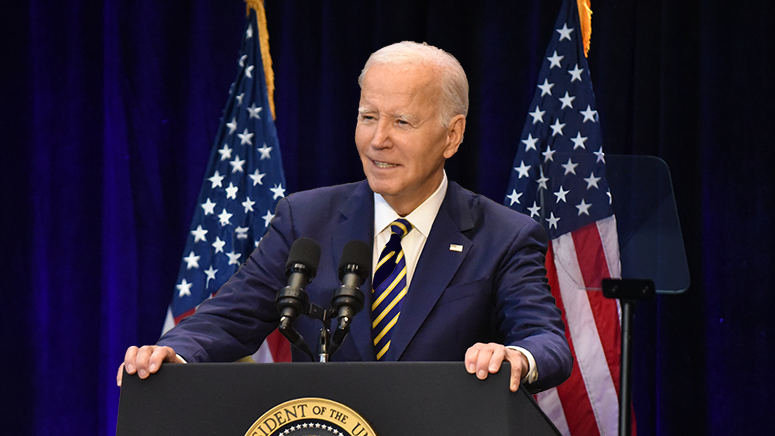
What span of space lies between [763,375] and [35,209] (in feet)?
12.2

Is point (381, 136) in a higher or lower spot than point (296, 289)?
higher

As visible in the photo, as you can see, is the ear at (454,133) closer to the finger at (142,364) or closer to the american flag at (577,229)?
the finger at (142,364)

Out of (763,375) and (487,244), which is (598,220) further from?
(487,244)

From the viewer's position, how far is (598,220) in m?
3.51

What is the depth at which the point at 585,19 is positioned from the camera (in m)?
3.67

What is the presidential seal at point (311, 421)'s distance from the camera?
1.25 m

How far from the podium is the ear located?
100 centimetres

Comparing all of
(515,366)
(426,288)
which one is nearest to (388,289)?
(426,288)

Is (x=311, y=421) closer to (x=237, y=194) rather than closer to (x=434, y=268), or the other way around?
(x=434, y=268)

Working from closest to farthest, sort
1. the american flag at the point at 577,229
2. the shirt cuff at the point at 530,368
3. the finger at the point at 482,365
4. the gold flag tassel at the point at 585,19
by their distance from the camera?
1. the finger at the point at 482,365
2. the shirt cuff at the point at 530,368
3. the american flag at the point at 577,229
4. the gold flag tassel at the point at 585,19

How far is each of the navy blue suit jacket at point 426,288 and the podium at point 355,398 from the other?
44 centimetres

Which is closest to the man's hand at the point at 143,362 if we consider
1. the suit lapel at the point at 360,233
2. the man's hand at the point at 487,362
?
the man's hand at the point at 487,362

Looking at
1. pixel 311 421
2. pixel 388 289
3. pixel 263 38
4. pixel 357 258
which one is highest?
pixel 263 38

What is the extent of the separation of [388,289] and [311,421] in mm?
768
